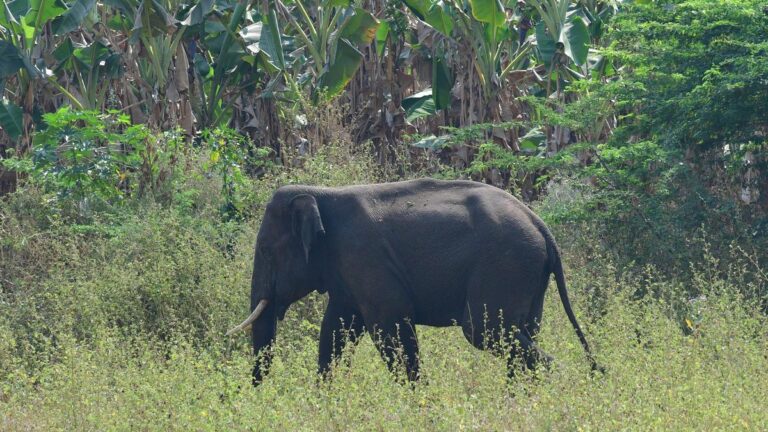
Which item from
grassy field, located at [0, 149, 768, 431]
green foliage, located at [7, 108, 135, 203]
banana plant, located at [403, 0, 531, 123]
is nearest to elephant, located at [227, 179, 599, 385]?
grassy field, located at [0, 149, 768, 431]

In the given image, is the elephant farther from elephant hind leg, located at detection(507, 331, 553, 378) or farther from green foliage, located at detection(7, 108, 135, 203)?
green foliage, located at detection(7, 108, 135, 203)

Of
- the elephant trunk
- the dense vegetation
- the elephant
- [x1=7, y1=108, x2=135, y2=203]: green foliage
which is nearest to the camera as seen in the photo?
the dense vegetation

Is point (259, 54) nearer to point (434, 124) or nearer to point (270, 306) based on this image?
point (434, 124)

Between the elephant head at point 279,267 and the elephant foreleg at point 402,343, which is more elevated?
the elephant head at point 279,267

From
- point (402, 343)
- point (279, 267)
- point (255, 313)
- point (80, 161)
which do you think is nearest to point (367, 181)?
point (80, 161)

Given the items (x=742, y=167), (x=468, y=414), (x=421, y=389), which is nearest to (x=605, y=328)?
(x=421, y=389)

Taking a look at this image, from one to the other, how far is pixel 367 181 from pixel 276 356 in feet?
14.7

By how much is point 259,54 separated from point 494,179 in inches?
136

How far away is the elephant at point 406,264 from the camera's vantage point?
802 cm

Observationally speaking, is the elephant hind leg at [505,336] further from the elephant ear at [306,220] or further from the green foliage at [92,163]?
the green foliage at [92,163]

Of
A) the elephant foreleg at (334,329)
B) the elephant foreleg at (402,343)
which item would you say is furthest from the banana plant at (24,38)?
the elephant foreleg at (402,343)

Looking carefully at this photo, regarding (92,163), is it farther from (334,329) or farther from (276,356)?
(276,356)

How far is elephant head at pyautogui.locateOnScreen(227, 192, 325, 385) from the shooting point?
8375mm

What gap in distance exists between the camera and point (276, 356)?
7.77 metres
